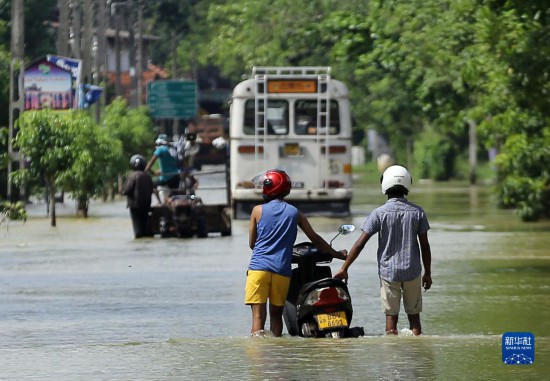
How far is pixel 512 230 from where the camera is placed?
29188 millimetres

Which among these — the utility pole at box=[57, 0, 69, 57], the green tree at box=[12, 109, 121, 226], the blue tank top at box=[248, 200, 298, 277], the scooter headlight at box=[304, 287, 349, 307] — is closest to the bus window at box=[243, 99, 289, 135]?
the green tree at box=[12, 109, 121, 226]

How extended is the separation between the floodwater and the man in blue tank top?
12.6 inches

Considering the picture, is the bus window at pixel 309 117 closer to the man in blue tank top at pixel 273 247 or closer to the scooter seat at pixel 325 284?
the man in blue tank top at pixel 273 247

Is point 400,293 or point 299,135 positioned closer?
point 400,293

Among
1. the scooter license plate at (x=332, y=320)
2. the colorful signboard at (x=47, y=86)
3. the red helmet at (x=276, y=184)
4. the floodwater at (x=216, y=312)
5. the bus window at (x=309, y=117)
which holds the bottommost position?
the floodwater at (x=216, y=312)

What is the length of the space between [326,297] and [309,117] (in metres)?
22.0

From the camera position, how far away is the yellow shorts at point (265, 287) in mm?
12703

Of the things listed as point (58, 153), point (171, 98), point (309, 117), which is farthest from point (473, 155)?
point (58, 153)

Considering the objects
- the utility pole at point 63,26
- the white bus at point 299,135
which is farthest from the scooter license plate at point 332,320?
the utility pole at point 63,26

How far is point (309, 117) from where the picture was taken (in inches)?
1353

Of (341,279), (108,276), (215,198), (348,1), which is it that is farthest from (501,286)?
(348,1)

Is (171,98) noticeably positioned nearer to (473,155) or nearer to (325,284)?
(473,155)

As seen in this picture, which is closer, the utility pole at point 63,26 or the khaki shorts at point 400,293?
the khaki shorts at point 400,293

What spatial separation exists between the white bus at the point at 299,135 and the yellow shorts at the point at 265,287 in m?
21.0
